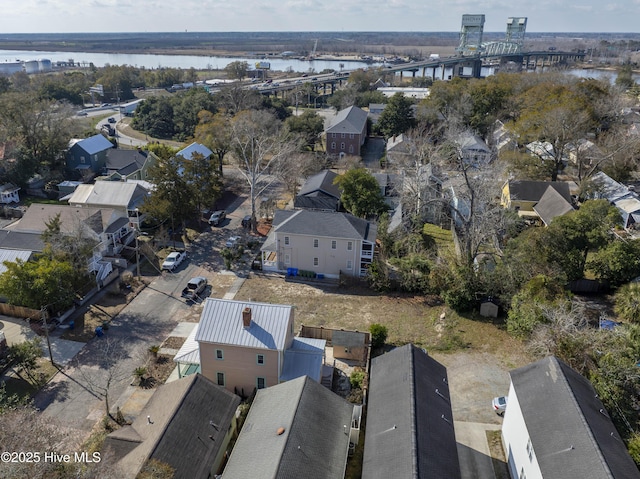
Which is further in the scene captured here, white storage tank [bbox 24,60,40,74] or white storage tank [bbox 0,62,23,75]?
white storage tank [bbox 24,60,40,74]

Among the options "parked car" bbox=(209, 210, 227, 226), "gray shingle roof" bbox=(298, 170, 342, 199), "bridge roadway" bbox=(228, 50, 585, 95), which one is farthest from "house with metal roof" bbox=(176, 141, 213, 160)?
"bridge roadway" bbox=(228, 50, 585, 95)

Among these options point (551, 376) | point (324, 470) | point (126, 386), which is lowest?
point (126, 386)

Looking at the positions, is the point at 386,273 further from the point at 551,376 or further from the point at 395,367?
the point at 551,376

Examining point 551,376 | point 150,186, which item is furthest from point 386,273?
point 150,186

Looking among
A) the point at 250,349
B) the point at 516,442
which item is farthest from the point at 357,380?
the point at 516,442

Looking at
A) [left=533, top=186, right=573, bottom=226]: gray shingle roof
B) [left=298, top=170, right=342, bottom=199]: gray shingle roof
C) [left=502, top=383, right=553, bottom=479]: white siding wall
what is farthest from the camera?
[left=298, top=170, right=342, bottom=199]: gray shingle roof

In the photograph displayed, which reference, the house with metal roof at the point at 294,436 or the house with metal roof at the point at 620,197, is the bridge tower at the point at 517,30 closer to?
the house with metal roof at the point at 620,197

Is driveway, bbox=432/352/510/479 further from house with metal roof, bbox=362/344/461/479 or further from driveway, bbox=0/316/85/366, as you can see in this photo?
driveway, bbox=0/316/85/366
